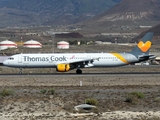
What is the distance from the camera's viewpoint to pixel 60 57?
235 ft

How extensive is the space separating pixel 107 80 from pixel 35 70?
936 inches

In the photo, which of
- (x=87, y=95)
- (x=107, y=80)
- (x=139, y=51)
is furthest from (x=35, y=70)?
(x=87, y=95)

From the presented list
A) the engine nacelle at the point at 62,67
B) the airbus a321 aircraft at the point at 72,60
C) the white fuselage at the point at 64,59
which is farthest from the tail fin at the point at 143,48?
the engine nacelle at the point at 62,67

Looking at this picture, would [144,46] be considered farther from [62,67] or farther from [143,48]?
[62,67]

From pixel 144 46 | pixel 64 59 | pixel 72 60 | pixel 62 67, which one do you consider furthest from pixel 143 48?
pixel 62 67

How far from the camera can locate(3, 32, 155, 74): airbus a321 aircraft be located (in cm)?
7119

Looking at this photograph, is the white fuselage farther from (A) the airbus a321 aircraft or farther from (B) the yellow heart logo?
(B) the yellow heart logo

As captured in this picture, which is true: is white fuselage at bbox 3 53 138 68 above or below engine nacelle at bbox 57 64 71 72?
above

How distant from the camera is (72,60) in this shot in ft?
A: 236

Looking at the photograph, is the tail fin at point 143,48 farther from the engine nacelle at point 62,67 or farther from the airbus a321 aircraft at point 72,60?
the engine nacelle at point 62,67

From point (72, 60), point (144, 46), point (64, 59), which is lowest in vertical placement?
point (72, 60)

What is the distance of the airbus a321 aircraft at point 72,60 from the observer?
71188 millimetres

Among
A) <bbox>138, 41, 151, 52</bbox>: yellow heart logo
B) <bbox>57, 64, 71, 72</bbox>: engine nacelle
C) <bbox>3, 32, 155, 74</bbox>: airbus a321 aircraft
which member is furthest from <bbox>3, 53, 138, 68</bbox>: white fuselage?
<bbox>138, 41, 151, 52</bbox>: yellow heart logo

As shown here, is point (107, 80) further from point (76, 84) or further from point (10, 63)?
point (10, 63)
